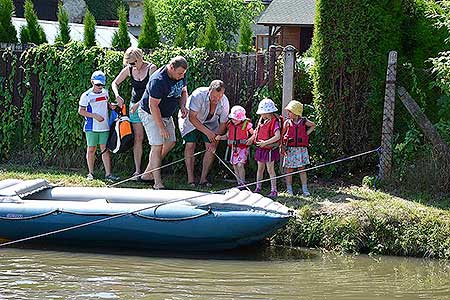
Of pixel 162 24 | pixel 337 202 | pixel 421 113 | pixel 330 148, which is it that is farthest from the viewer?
pixel 162 24

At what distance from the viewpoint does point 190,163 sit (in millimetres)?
11359

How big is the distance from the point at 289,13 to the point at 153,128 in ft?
81.6

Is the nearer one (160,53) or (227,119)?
(227,119)

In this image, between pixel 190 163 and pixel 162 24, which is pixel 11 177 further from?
pixel 162 24

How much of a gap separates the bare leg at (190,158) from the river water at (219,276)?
228 cm

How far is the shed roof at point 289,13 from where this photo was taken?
34.0 metres

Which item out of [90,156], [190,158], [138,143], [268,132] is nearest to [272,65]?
[268,132]

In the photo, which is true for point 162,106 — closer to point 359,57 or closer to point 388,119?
point 359,57

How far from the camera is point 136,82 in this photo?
11.5 m

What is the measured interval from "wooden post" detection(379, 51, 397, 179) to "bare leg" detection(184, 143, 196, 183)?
2.52 metres

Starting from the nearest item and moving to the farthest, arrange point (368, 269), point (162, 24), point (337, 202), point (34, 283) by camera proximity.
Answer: point (34, 283)
point (368, 269)
point (337, 202)
point (162, 24)

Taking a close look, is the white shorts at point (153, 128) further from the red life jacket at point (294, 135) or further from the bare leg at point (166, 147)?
the red life jacket at point (294, 135)

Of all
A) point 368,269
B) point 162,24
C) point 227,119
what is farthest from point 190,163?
point 162,24

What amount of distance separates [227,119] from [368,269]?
3.28 metres
